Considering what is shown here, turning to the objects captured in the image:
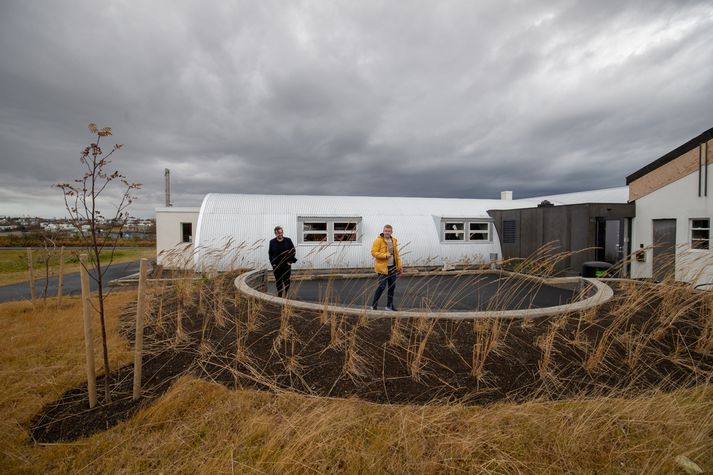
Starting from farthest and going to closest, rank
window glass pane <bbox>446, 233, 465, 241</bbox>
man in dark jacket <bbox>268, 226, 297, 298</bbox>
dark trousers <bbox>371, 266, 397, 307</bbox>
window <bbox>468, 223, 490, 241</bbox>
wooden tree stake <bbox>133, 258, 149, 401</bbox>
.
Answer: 1. window <bbox>468, 223, 490, 241</bbox>
2. window glass pane <bbox>446, 233, 465, 241</bbox>
3. man in dark jacket <bbox>268, 226, 297, 298</bbox>
4. dark trousers <bbox>371, 266, 397, 307</bbox>
5. wooden tree stake <bbox>133, 258, 149, 401</bbox>

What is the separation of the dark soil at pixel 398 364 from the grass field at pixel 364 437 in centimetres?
24

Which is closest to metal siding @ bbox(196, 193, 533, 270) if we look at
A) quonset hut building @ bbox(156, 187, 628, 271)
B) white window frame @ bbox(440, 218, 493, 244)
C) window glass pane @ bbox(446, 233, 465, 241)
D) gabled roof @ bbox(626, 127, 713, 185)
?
quonset hut building @ bbox(156, 187, 628, 271)

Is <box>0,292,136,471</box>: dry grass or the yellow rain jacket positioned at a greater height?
the yellow rain jacket

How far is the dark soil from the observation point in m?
3.13

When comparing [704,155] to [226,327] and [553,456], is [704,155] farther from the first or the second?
[226,327]

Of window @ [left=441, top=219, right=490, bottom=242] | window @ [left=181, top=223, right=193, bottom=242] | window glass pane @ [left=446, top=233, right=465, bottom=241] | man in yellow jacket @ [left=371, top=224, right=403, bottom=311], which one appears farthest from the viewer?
window @ [left=181, top=223, right=193, bottom=242]

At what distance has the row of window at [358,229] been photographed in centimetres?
1472

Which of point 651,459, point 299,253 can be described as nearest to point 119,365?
point 651,459

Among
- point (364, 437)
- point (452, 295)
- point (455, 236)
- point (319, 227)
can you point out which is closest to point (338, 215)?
point (319, 227)

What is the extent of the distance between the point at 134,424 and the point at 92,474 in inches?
19.8

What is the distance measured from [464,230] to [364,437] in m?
14.8

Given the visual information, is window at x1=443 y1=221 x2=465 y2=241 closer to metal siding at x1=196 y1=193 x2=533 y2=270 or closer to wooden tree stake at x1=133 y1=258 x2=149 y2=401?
metal siding at x1=196 y1=193 x2=533 y2=270

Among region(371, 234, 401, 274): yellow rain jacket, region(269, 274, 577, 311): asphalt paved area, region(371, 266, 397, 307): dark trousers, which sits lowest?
region(269, 274, 577, 311): asphalt paved area

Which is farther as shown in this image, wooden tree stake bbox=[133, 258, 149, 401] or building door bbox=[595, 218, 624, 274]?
building door bbox=[595, 218, 624, 274]
